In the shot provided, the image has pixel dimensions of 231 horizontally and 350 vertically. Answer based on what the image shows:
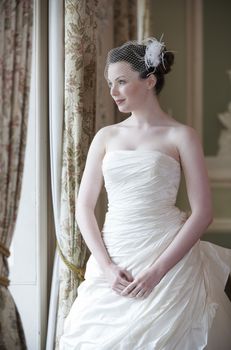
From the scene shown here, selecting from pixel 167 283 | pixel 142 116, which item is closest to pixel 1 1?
pixel 142 116

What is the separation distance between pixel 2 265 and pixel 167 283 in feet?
3.40

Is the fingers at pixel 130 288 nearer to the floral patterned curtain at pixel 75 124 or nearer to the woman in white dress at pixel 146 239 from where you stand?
the woman in white dress at pixel 146 239

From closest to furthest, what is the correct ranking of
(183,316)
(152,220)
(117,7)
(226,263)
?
(183,316)
(152,220)
(226,263)
(117,7)

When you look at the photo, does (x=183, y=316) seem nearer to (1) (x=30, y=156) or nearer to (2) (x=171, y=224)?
(2) (x=171, y=224)

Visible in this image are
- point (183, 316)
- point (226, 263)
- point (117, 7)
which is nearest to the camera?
point (183, 316)

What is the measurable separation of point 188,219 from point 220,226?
0.98 metres

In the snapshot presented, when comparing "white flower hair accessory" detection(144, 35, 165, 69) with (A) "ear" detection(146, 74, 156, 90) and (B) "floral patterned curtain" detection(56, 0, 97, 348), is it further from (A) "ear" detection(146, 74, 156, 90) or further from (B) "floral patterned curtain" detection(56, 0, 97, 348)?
(B) "floral patterned curtain" detection(56, 0, 97, 348)

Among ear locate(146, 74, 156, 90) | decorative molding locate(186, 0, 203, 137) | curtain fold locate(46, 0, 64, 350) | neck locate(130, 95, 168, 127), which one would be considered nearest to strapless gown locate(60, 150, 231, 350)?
neck locate(130, 95, 168, 127)

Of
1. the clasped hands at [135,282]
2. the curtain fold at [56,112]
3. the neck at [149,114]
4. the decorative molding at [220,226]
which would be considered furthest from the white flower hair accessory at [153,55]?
the decorative molding at [220,226]

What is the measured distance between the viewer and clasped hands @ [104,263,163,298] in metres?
1.95

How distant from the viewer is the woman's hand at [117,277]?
1.98 m

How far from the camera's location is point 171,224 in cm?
208

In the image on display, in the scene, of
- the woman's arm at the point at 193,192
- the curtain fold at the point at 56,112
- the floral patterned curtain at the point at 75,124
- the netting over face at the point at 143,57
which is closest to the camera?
the woman's arm at the point at 193,192

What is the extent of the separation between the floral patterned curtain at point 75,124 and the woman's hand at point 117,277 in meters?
0.55
